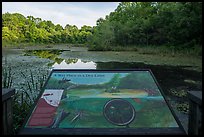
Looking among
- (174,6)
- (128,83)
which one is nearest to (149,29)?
(174,6)

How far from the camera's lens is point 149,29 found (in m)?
21.1

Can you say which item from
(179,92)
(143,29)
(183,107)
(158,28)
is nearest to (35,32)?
(143,29)

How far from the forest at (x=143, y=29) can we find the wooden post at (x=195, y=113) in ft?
45.2

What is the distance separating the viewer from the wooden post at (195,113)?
4.87 feet

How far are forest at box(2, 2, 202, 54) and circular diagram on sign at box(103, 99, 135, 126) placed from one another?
13485 mm

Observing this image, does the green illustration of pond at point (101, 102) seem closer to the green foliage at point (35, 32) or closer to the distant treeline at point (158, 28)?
the distant treeline at point (158, 28)

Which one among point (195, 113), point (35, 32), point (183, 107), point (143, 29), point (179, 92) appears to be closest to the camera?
point (195, 113)

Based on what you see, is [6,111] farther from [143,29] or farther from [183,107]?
[143,29]

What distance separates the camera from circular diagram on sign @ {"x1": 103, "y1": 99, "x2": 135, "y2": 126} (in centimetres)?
160

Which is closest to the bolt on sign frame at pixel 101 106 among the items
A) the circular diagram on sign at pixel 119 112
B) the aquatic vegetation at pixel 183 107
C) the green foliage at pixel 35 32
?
the circular diagram on sign at pixel 119 112

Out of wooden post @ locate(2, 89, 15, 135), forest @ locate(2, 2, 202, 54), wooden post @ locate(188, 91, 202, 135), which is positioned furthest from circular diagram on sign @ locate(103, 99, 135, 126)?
forest @ locate(2, 2, 202, 54)

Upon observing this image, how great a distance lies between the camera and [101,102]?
1728 millimetres

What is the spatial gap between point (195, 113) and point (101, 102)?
615 millimetres

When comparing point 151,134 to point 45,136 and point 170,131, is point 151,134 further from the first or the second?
point 45,136
